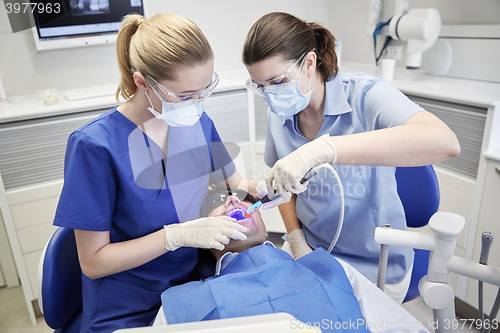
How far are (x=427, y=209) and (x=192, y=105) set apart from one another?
0.89 meters

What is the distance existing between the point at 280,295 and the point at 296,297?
0.04m

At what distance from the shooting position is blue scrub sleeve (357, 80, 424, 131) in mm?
998

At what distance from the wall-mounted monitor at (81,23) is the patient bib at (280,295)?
1.81 metres

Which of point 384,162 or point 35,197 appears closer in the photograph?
point 384,162

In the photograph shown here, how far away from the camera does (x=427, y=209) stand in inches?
50.6

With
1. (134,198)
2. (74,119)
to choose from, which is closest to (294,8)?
(74,119)

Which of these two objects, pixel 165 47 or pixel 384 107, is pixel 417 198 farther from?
pixel 165 47

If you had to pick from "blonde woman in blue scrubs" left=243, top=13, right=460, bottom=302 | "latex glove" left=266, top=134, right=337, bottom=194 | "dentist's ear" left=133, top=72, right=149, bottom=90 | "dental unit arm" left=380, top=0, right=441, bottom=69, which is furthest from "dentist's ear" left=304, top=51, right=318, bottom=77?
"dental unit arm" left=380, top=0, right=441, bottom=69

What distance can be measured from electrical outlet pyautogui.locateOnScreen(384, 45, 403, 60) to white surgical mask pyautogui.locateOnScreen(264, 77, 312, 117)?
5.56 ft

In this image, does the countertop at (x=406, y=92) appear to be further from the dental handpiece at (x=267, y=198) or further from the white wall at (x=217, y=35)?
the dental handpiece at (x=267, y=198)

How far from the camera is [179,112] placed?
107cm

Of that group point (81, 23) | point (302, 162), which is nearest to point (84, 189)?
point (302, 162)

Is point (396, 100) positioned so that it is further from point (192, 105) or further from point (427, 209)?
point (192, 105)

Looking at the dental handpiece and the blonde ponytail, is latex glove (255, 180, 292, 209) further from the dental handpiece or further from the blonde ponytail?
the blonde ponytail
